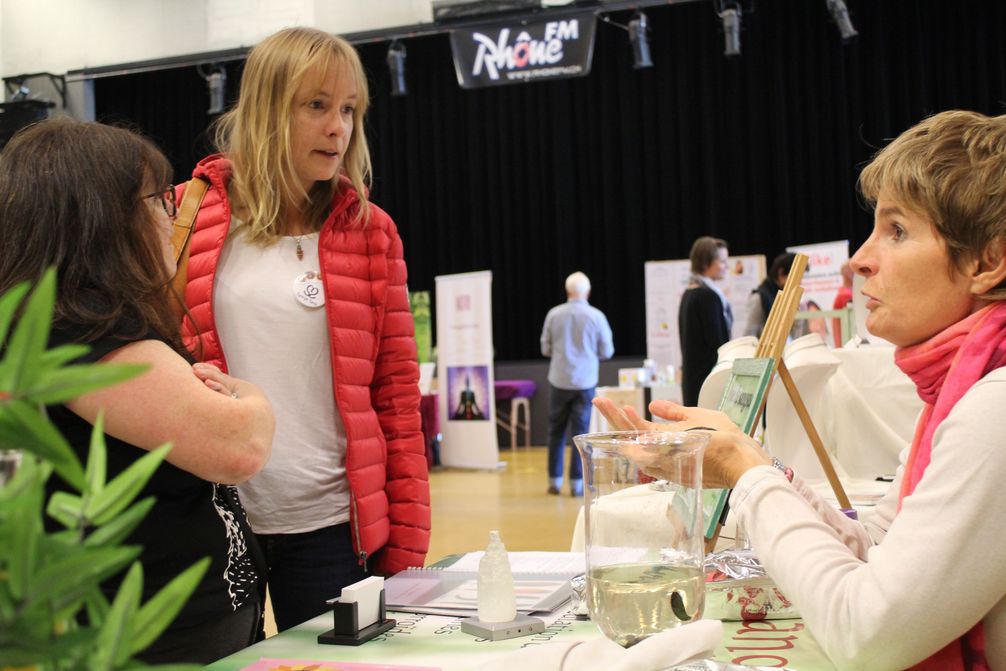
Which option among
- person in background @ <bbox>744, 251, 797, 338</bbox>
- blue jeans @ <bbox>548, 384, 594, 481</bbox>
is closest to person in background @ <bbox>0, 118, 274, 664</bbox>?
person in background @ <bbox>744, 251, 797, 338</bbox>

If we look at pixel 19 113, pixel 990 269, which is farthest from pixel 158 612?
pixel 19 113

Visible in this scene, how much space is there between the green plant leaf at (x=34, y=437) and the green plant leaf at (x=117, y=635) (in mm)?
43

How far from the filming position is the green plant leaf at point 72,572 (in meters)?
0.31

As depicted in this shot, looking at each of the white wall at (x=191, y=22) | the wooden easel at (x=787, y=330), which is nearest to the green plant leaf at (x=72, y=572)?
the wooden easel at (x=787, y=330)

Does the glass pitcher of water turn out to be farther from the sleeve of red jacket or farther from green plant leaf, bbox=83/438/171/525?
the sleeve of red jacket

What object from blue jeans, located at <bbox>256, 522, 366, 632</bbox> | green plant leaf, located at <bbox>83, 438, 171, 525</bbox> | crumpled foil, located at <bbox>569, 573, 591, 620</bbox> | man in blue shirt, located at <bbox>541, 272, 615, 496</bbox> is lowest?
man in blue shirt, located at <bbox>541, 272, 615, 496</bbox>

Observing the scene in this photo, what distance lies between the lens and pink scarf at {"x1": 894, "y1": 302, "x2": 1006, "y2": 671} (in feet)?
3.31

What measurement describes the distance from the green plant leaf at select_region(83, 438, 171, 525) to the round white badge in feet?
4.78

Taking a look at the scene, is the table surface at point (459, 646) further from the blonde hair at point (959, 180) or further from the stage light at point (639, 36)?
the stage light at point (639, 36)

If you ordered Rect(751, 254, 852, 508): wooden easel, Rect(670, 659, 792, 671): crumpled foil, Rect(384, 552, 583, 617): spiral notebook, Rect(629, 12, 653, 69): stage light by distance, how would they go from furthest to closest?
1. Rect(629, 12, 653, 69): stage light
2. Rect(751, 254, 852, 508): wooden easel
3. Rect(384, 552, 583, 617): spiral notebook
4. Rect(670, 659, 792, 671): crumpled foil

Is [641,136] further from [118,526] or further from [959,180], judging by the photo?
[118,526]

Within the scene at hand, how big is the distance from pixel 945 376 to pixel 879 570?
11.6 inches

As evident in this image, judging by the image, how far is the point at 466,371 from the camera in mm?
9500

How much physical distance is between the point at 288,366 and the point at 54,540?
57.3 inches
